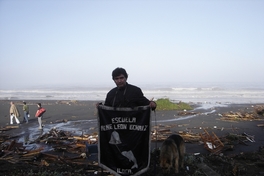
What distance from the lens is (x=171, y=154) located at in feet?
21.3

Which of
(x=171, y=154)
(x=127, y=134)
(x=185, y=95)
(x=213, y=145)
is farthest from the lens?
(x=185, y=95)

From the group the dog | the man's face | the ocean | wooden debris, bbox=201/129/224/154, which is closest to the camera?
the man's face

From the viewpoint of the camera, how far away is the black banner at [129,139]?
508 cm

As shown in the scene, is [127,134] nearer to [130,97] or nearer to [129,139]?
[129,139]

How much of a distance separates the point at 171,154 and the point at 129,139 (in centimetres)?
194

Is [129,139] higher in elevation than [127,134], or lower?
lower

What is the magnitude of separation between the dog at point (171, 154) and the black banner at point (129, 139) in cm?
151

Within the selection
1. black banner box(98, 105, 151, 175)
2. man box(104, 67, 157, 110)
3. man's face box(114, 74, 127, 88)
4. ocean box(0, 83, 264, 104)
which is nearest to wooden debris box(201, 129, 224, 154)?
black banner box(98, 105, 151, 175)

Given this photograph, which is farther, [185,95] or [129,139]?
[185,95]

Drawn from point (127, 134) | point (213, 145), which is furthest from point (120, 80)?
point (213, 145)

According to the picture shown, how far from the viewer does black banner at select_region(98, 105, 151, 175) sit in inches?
200

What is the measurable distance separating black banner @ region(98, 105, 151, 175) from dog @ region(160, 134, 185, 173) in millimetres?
1514

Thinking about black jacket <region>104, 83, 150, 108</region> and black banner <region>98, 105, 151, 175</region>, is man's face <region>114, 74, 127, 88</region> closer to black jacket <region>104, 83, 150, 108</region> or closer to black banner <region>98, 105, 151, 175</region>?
black jacket <region>104, 83, 150, 108</region>

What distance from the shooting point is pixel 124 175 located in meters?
5.10
